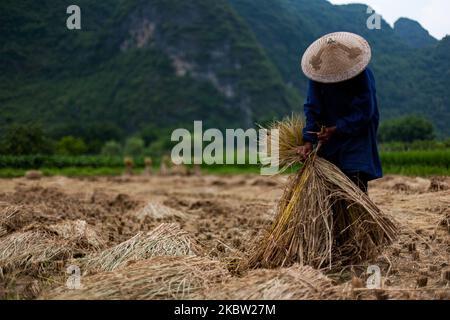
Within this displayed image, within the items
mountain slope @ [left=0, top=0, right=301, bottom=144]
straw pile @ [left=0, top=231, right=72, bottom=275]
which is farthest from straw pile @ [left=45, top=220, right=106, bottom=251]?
mountain slope @ [left=0, top=0, right=301, bottom=144]

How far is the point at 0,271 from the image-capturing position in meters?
3.67

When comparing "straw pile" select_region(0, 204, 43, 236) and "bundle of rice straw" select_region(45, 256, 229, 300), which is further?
"straw pile" select_region(0, 204, 43, 236)

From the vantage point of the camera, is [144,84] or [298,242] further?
[144,84]

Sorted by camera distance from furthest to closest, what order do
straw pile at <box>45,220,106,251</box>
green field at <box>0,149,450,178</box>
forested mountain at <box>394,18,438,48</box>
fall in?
1. green field at <box>0,149,450,178</box>
2. forested mountain at <box>394,18,438,48</box>
3. straw pile at <box>45,220,106,251</box>

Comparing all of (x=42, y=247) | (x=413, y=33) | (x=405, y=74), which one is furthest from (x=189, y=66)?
(x=42, y=247)

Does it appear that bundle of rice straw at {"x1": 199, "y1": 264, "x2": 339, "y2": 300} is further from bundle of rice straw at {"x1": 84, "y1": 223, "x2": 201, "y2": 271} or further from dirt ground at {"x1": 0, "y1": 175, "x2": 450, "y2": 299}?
bundle of rice straw at {"x1": 84, "y1": 223, "x2": 201, "y2": 271}

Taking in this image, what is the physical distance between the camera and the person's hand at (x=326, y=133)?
3.84 m

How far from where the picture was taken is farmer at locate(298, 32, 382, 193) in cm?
377

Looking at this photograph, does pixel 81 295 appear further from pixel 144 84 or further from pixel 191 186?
pixel 144 84

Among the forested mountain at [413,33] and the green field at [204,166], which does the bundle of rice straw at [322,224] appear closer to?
the forested mountain at [413,33]

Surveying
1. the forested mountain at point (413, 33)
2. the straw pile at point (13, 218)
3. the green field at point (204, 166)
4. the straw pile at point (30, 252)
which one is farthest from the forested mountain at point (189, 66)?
the straw pile at point (30, 252)

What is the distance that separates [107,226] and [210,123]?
2708 inches
